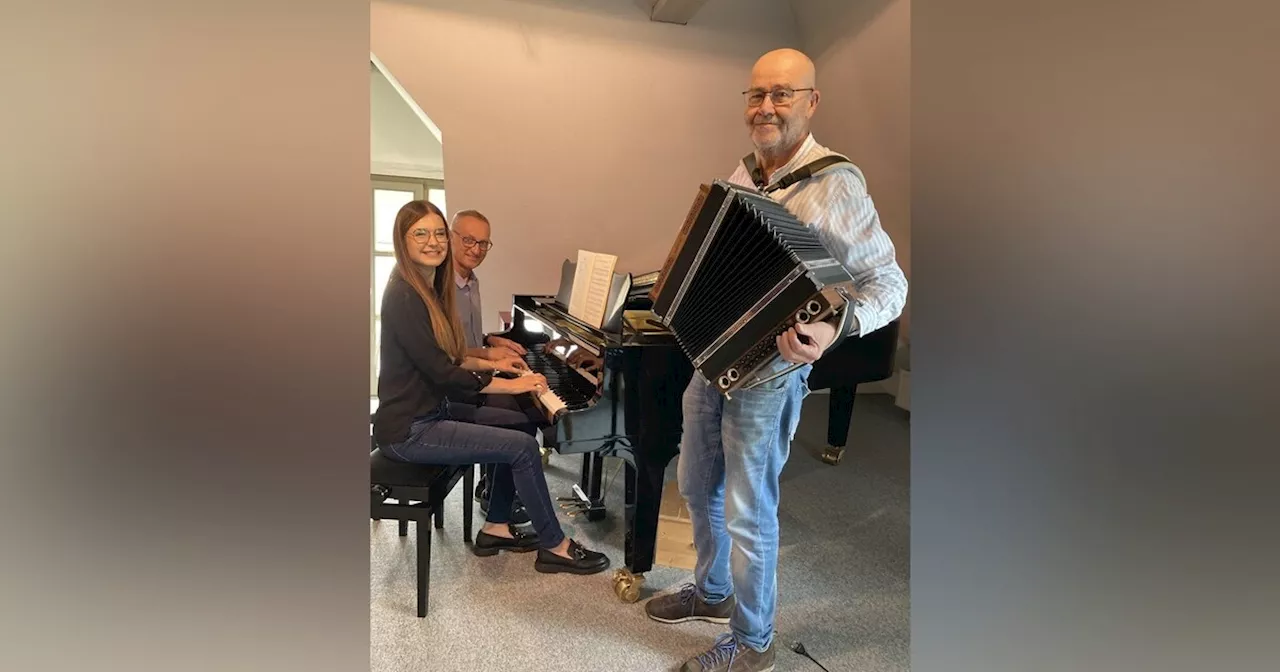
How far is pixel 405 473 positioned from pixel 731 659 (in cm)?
103

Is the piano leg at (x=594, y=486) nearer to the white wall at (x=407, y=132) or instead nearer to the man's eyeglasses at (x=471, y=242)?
the man's eyeglasses at (x=471, y=242)

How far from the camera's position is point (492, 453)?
1.90 m

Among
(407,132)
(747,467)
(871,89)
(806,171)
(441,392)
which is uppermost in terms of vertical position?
(871,89)

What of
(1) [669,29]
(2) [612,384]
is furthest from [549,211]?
(2) [612,384]

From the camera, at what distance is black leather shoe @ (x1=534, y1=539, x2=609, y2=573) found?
2.05 metres

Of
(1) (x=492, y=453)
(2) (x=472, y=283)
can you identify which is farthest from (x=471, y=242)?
(1) (x=492, y=453)

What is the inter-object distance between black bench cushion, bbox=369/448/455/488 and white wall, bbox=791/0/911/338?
102 inches

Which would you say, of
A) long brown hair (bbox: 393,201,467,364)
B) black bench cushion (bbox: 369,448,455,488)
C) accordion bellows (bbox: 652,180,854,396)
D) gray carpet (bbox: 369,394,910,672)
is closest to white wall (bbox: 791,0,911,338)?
gray carpet (bbox: 369,394,910,672)

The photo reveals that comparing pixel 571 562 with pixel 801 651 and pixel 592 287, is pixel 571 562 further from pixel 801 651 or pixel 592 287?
pixel 592 287

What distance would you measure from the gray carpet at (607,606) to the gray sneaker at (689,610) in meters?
0.03

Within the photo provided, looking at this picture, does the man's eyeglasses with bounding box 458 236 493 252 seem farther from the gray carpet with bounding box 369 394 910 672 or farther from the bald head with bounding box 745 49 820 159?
the bald head with bounding box 745 49 820 159

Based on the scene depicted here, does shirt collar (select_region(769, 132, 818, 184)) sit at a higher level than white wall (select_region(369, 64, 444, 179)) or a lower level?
lower
